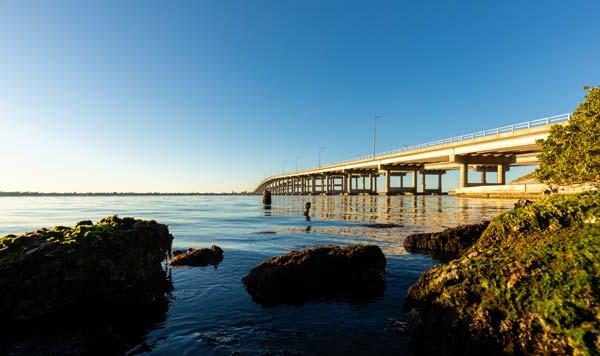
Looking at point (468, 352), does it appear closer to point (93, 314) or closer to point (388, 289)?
point (388, 289)

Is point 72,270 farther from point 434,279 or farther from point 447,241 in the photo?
point 447,241

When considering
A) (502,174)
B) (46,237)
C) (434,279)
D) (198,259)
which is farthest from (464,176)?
(46,237)

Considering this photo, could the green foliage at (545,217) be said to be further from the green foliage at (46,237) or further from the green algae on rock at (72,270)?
the green foliage at (46,237)

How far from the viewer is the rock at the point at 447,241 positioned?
1234 centimetres

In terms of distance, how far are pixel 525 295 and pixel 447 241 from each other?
28.7 feet

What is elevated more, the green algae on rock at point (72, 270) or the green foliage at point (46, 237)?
the green foliage at point (46, 237)

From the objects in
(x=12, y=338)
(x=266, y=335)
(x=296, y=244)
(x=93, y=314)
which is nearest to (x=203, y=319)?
(x=266, y=335)

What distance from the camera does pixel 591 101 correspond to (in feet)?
64.3

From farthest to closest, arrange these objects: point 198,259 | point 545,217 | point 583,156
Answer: point 583,156
point 198,259
point 545,217

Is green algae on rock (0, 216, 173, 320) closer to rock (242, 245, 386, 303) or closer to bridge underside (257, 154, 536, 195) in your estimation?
rock (242, 245, 386, 303)

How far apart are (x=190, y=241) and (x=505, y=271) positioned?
1574 centimetres

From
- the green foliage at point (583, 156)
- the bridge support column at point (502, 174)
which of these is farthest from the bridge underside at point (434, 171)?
the green foliage at point (583, 156)

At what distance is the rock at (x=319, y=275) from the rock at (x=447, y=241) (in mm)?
4243

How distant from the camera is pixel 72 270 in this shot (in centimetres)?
671
